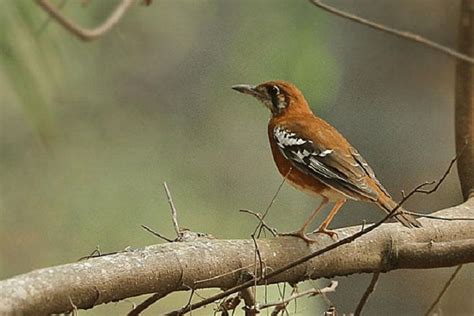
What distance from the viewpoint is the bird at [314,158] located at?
145cm

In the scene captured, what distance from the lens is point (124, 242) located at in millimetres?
1854

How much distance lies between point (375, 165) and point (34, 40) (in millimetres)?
1219

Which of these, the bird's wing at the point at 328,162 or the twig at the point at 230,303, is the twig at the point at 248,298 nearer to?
the twig at the point at 230,303

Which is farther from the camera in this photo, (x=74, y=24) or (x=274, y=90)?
(x=274, y=90)

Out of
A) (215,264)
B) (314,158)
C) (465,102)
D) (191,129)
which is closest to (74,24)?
(215,264)

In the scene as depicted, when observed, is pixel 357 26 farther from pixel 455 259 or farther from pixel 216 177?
pixel 455 259

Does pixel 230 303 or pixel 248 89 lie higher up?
pixel 248 89

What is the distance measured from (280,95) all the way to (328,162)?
20 cm

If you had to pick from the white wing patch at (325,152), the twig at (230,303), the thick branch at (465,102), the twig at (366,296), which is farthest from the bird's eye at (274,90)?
the twig at (230,303)

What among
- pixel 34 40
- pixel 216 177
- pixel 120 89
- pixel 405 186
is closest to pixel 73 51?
pixel 120 89

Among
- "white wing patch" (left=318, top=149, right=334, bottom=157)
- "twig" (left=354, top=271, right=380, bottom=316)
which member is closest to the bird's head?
"white wing patch" (left=318, top=149, right=334, bottom=157)

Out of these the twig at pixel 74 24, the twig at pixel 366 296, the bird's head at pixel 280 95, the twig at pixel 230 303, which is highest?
the twig at pixel 74 24

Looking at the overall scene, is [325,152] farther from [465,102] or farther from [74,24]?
[74,24]

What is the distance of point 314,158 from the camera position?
1.52 meters
